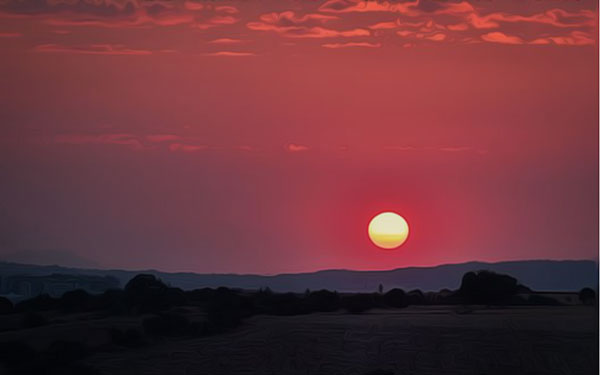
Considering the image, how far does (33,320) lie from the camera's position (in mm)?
11734

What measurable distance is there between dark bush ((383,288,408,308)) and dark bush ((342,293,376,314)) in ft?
0.64

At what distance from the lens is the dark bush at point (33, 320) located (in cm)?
1169

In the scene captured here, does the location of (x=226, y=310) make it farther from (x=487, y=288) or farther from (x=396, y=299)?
(x=487, y=288)

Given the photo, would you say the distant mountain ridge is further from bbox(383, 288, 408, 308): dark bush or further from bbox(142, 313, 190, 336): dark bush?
bbox(142, 313, 190, 336): dark bush

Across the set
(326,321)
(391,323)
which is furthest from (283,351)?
(391,323)

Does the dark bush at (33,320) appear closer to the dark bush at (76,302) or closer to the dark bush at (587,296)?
the dark bush at (76,302)

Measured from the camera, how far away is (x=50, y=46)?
11516mm

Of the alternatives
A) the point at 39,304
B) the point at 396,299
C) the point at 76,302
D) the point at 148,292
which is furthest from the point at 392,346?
the point at 39,304

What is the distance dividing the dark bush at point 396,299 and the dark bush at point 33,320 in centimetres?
467

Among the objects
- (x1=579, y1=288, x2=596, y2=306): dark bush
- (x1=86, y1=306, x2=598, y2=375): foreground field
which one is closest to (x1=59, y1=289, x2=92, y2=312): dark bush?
(x1=86, y1=306, x2=598, y2=375): foreground field

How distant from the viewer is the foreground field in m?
11.6

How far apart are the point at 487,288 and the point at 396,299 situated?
1.37 meters

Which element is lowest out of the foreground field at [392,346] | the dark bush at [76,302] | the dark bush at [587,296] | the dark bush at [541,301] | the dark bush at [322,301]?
the foreground field at [392,346]

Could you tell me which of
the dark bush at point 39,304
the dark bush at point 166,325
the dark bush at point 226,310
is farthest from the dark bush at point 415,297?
the dark bush at point 39,304
